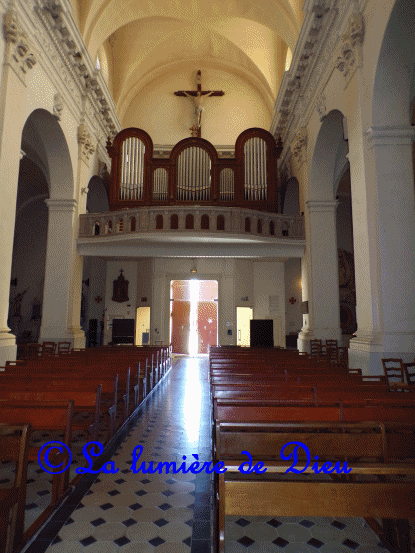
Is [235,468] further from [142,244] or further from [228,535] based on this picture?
[142,244]

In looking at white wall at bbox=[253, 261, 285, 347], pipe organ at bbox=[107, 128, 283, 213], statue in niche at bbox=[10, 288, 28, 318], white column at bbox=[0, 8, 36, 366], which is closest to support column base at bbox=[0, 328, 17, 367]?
white column at bbox=[0, 8, 36, 366]

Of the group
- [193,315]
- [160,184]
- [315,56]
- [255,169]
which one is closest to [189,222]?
[160,184]

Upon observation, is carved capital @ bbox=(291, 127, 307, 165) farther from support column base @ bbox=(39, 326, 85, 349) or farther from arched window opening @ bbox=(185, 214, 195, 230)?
support column base @ bbox=(39, 326, 85, 349)

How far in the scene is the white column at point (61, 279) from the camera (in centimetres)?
1076

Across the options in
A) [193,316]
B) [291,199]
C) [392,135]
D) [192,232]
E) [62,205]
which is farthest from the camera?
[193,316]

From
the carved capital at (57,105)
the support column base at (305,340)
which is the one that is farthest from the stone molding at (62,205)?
the support column base at (305,340)

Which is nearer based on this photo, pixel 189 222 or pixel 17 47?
pixel 17 47

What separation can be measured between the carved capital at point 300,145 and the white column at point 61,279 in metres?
6.90

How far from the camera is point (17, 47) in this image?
7410mm

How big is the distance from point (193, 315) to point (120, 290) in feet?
11.7

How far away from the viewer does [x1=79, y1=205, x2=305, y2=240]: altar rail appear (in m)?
10.9

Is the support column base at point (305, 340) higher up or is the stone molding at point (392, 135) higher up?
the stone molding at point (392, 135)

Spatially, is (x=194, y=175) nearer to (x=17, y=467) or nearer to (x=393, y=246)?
(x=393, y=246)

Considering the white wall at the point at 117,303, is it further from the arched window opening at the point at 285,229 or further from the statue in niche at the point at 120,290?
the arched window opening at the point at 285,229
